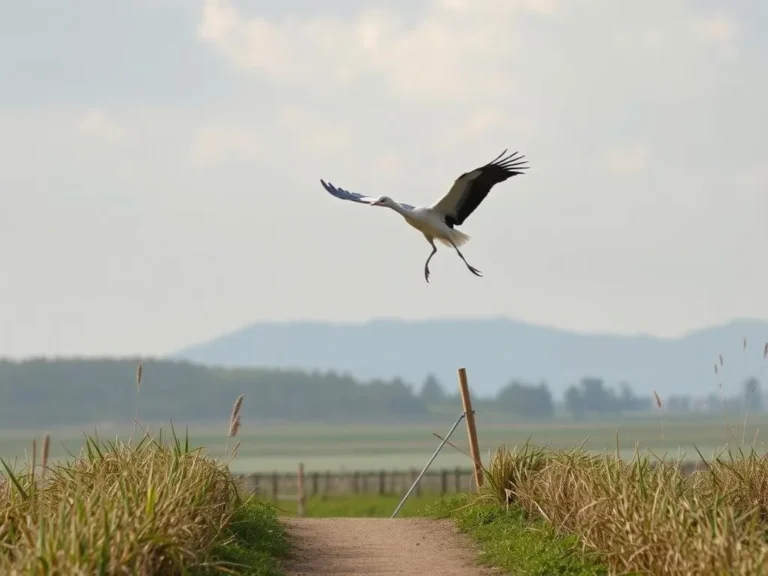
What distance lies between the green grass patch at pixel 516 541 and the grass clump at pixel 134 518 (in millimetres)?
1986

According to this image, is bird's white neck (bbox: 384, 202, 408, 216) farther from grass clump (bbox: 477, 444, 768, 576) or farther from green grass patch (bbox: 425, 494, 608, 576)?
green grass patch (bbox: 425, 494, 608, 576)

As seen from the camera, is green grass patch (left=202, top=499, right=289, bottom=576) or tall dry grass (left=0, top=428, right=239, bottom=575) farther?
green grass patch (left=202, top=499, right=289, bottom=576)

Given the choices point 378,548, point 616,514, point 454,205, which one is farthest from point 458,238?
point 616,514

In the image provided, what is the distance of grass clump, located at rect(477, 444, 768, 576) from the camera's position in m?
8.80

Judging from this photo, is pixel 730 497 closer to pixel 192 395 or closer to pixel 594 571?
pixel 594 571

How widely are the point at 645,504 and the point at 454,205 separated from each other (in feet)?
17.7

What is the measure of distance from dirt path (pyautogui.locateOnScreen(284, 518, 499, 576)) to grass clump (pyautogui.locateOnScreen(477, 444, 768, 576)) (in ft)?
2.72

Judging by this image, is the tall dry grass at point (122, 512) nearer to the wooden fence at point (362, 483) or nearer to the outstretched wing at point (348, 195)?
the outstretched wing at point (348, 195)

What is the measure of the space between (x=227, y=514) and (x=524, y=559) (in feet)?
8.56

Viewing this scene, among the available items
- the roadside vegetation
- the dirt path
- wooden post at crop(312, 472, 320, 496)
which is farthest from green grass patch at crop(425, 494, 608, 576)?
wooden post at crop(312, 472, 320, 496)

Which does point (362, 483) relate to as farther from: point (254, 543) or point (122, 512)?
point (122, 512)

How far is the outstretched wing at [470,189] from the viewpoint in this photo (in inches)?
556

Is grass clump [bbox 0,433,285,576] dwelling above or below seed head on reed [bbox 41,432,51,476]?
below

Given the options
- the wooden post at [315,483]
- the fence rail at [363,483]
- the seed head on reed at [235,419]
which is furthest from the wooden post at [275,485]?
the seed head on reed at [235,419]
